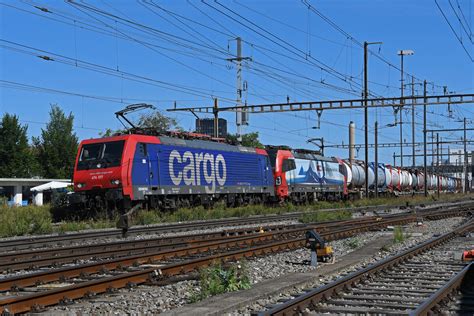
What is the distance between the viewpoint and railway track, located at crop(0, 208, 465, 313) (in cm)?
800

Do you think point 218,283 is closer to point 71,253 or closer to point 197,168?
point 71,253

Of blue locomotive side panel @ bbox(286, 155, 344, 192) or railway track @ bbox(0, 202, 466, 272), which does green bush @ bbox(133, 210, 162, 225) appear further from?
blue locomotive side panel @ bbox(286, 155, 344, 192)

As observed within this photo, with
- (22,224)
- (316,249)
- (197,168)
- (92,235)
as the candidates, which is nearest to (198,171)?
(197,168)

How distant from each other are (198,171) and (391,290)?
19.1 meters

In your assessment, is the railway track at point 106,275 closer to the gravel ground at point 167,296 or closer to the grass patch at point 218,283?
the gravel ground at point 167,296

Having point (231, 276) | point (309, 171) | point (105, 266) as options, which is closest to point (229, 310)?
point (231, 276)

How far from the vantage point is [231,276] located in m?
9.30

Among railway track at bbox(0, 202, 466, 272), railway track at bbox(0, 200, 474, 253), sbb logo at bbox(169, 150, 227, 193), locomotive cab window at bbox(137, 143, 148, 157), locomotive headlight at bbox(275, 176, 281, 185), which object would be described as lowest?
railway track at bbox(0, 200, 474, 253)

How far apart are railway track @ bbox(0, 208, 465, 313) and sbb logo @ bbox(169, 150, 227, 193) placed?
1054cm

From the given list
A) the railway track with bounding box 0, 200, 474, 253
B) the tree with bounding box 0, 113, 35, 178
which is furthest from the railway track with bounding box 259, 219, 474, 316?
the tree with bounding box 0, 113, 35, 178

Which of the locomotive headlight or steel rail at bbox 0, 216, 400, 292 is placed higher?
the locomotive headlight

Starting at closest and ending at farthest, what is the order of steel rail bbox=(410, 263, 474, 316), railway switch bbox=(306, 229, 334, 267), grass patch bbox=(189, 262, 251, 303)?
steel rail bbox=(410, 263, 474, 316) < grass patch bbox=(189, 262, 251, 303) < railway switch bbox=(306, 229, 334, 267)

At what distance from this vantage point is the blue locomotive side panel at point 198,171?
24391 mm

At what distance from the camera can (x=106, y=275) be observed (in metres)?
10.6
